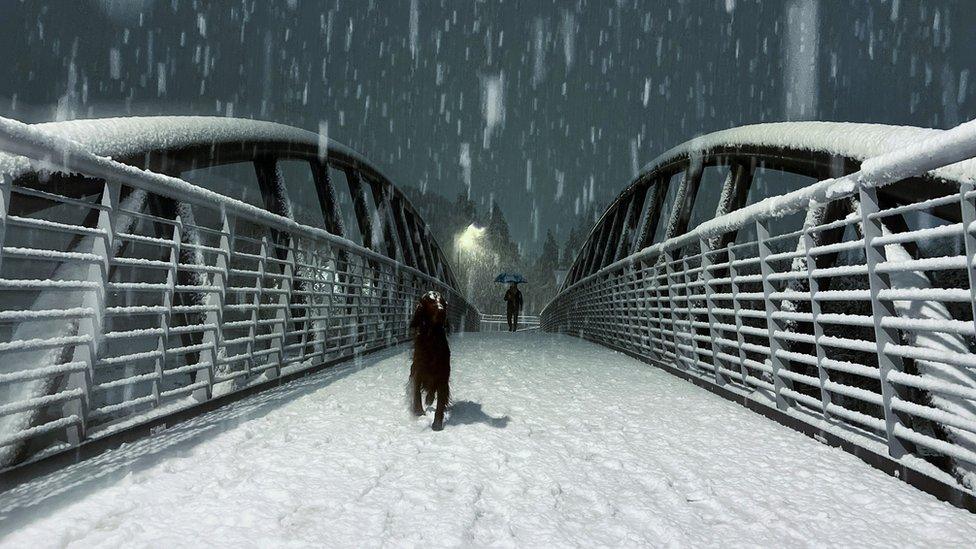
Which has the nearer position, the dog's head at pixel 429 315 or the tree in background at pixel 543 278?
the dog's head at pixel 429 315

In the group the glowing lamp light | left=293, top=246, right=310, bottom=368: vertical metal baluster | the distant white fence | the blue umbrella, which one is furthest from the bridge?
the distant white fence

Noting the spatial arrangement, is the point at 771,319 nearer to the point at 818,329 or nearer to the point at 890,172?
the point at 818,329

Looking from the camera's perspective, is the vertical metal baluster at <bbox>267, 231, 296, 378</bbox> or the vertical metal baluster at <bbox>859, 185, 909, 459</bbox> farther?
the vertical metal baluster at <bbox>267, 231, 296, 378</bbox>

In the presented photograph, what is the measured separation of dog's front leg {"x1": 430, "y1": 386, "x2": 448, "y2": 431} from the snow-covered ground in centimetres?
7

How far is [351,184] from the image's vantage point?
13883mm

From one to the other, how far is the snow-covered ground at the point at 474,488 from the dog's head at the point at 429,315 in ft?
2.38

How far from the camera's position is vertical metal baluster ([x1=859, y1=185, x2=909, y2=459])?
2895 millimetres

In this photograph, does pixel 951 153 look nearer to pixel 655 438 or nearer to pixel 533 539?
pixel 655 438

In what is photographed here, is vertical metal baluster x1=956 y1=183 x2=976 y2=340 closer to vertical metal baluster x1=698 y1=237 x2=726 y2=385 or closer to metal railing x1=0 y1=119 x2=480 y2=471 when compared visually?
vertical metal baluster x1=698 y1=237 x2=726 y2=385

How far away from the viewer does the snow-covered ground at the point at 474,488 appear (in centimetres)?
216

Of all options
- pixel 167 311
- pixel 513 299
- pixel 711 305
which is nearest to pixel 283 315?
pixel 167 311

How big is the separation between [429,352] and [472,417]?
2.07 feet

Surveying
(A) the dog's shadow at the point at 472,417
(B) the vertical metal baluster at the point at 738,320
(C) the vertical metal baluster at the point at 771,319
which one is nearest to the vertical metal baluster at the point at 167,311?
(A) the dog's shadow at the point at 472,417

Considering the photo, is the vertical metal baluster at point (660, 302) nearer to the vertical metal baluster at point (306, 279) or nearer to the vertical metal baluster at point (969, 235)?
the vertical metal baluster at point (306, 279)
